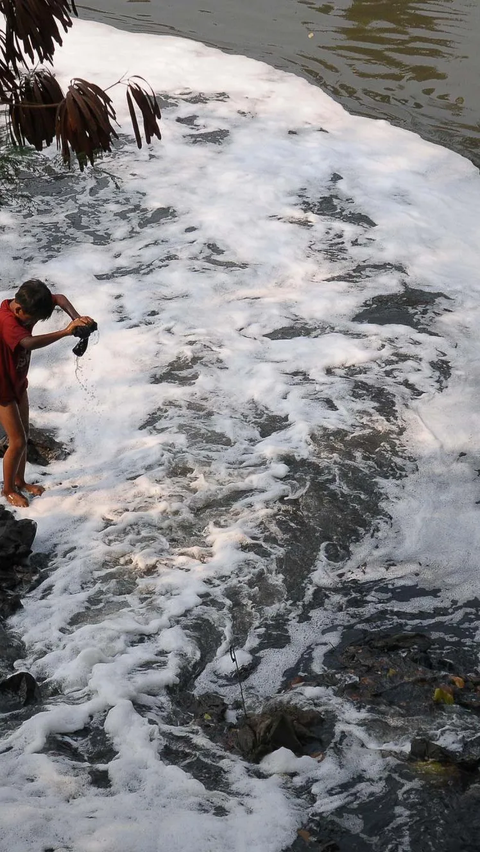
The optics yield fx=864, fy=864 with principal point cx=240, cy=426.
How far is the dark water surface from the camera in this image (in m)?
10.4

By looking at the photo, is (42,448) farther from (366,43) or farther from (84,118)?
(366,43)

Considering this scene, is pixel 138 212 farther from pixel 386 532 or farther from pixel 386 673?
pixel 386 673

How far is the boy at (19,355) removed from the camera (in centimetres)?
460

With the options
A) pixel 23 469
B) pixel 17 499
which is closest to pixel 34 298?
pixel 23 469

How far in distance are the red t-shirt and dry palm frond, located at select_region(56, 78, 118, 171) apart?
1.06 m

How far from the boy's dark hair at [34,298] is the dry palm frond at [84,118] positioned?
0.79 meters

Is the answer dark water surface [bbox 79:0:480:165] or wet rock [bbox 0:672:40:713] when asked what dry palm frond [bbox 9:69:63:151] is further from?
dark water surface [bbox 79:0:480:165]

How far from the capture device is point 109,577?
15.5ft

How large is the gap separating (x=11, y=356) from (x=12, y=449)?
597mm

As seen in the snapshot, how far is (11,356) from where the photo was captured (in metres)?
4.78

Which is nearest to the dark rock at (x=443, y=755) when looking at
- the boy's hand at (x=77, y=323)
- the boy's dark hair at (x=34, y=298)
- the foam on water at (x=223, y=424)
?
the foam on water at (x=223, y=424)

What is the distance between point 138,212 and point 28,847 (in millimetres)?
6650

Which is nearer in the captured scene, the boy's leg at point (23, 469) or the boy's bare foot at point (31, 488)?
the boy's leg at point (23, 469)

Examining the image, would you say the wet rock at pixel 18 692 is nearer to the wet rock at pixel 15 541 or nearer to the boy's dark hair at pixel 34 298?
the wet rock at pixel 15 541
